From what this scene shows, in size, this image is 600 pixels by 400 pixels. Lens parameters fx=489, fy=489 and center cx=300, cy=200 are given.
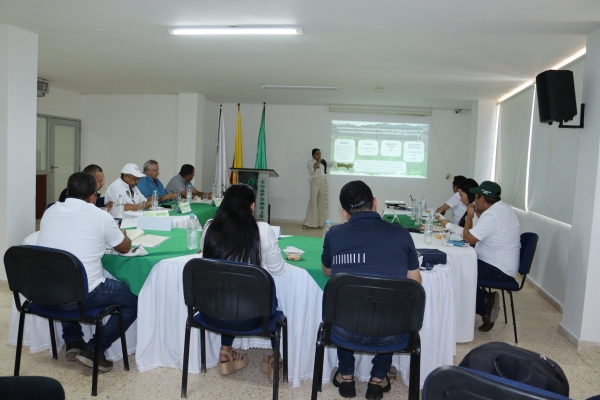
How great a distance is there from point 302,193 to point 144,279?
25.4ft

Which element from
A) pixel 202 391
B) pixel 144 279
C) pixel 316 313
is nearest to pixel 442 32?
pixel 316 313

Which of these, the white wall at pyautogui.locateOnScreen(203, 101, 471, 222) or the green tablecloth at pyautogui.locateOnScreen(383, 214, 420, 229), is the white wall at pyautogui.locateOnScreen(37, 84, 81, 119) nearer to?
the white wall at pyautogui.locateOnScreen(203, 101, 471, 222)

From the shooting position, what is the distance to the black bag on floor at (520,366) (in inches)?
60.1

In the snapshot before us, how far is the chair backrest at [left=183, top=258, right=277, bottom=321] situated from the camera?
2465 millimetres

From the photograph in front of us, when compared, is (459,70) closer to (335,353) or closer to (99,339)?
(335,353)

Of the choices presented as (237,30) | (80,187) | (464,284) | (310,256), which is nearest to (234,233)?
(310,256)

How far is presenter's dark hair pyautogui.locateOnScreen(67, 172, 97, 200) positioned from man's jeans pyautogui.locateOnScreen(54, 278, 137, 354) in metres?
0.55

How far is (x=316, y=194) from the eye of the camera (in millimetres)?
→ 10125

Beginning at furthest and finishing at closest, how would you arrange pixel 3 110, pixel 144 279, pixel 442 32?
pixel 3 110 → pixel 442 32 → pixel 144 279

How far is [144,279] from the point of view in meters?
3.09

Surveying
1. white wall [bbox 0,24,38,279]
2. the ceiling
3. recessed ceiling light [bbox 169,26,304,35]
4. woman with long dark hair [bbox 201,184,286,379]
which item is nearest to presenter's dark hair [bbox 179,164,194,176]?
the ceiling

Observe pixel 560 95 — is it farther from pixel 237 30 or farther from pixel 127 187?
pixel 127 187

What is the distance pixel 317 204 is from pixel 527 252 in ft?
21.0

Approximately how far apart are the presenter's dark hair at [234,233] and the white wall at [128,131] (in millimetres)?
7503
